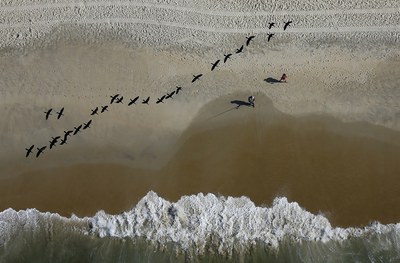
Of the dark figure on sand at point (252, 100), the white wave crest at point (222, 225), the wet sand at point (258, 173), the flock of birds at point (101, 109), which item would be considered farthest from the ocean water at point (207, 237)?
the dark figure on sand at point (252, 100)

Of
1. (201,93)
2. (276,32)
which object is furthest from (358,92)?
(201,93)

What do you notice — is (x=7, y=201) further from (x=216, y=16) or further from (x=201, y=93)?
(x=216, y=16)

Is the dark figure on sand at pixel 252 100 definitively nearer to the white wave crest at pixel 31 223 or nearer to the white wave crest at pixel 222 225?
the white wave crest at pixel 222 225

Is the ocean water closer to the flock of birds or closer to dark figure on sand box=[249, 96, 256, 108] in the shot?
the flock of birds

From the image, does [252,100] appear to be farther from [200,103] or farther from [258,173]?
[258,173]

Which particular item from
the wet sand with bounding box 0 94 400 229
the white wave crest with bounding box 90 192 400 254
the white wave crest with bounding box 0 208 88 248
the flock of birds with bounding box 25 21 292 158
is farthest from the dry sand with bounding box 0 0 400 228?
the white wave crest with bounding box 90 192 400 254
